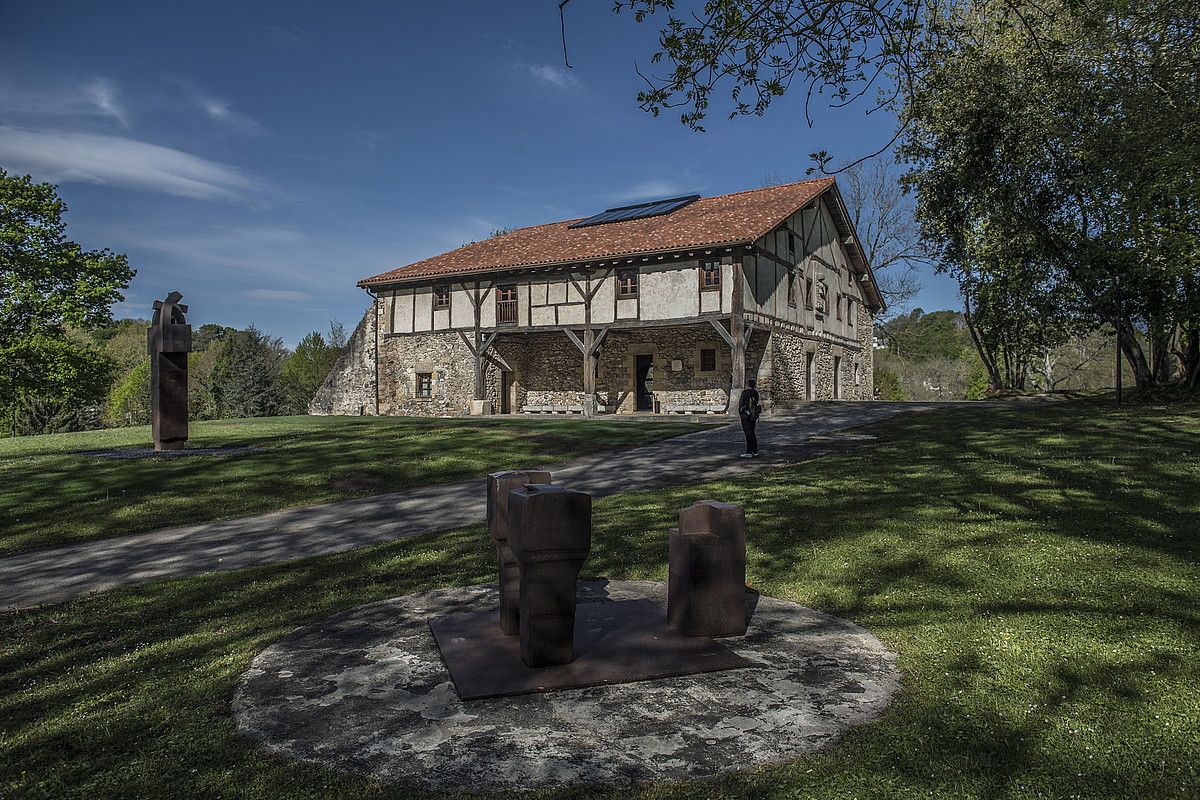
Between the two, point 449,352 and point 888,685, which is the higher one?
point 449,352

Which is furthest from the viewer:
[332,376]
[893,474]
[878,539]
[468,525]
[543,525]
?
[332,376]

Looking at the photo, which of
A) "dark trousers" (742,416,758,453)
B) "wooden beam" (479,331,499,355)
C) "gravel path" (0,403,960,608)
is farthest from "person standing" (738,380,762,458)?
"wooden beam" (479,331,499,355)

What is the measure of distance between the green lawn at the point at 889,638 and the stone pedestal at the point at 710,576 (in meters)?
0.83

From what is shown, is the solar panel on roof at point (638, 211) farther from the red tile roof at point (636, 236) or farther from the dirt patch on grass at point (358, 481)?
the dirt patch on grass at point (358, 481)

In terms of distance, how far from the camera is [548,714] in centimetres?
287

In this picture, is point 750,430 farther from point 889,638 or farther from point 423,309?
point 423,309

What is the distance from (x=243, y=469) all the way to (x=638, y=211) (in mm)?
19010

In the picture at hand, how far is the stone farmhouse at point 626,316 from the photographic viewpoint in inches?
848

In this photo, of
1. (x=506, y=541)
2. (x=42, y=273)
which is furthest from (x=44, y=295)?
(x=506, y=541)

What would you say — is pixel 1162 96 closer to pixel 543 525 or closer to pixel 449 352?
pixel 543 525

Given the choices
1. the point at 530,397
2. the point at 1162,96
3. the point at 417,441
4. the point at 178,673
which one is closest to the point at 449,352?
the point at 530,397

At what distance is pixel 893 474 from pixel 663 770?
7352 millimetres

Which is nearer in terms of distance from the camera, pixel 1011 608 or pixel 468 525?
pixel 1011 608

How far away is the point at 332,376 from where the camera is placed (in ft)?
96.3
